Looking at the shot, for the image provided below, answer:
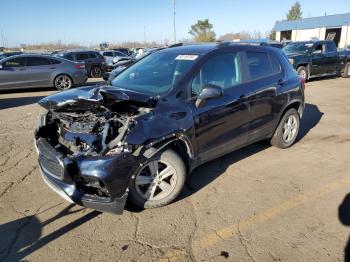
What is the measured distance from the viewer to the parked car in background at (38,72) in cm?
1311

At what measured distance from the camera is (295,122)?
6.12m

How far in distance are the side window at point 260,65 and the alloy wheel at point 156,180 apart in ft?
6.71

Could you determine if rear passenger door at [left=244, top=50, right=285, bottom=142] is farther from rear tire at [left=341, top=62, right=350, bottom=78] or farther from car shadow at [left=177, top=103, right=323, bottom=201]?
rear tire at [left=341, top=62, right=350, bottom=78]

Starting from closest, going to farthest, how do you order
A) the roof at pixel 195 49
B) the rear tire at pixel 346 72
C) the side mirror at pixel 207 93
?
the side mirror at pixel 207 93 < the roof at pixel 195 49 < the rear tire at pixel 346 72

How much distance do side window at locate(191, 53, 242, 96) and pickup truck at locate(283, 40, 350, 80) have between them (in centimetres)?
1028

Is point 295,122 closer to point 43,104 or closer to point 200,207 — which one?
point 200,207

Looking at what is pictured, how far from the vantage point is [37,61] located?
44.6 feet

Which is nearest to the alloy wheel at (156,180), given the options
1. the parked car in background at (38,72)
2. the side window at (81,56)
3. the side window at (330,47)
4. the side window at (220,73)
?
the side window at (220,73)

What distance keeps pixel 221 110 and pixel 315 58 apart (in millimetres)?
12284

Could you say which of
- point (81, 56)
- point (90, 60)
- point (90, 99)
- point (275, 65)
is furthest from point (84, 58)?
point (90, 99)

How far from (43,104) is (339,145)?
16.7 ft

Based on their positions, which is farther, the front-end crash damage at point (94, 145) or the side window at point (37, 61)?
the side window at point (37, 61)

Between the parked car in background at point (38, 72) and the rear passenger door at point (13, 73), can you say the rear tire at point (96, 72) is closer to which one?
the parked car in background at point (38, 72)

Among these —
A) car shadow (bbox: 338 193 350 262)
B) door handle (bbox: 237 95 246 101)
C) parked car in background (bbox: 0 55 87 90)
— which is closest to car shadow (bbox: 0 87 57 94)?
parked car in background (bbox: 0 55 87 90)
